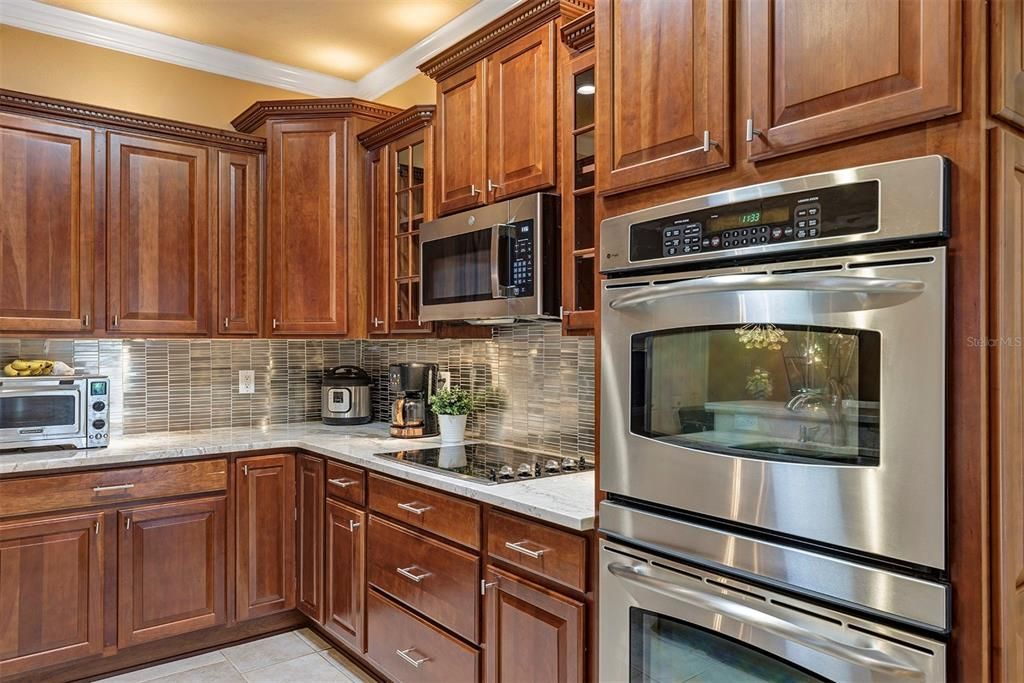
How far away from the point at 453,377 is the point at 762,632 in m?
2.22

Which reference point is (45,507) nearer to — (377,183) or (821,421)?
(377,183)

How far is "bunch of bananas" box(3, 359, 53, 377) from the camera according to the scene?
2.91m

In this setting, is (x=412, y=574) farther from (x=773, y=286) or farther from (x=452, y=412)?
(x=773, y=286)

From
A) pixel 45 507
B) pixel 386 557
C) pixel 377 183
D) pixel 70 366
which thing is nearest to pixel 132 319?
pixel 70 366

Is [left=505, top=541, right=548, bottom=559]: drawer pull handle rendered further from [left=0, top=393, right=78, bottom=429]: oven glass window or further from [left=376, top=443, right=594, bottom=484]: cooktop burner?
[left=0, top=393, right=78, bottom=429]: oven glass window

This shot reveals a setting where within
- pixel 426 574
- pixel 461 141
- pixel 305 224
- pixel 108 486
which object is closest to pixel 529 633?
pixel 426 574

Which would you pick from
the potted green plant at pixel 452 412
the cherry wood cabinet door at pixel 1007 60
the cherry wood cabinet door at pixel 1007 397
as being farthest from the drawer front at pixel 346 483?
the cherry wood cabinet door at pixel 1007 60

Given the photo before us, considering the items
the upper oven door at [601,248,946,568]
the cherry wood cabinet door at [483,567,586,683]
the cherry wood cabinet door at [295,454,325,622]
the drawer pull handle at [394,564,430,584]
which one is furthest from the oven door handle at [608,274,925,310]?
the cherry wood cabinet door at [295,454,325,622]

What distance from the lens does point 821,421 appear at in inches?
48.9

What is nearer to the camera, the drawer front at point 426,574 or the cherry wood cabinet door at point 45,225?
the drawer front at point 426,574

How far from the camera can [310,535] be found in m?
3.15

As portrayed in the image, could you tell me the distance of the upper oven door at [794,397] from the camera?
1.11m

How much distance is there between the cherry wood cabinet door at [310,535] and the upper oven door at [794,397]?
6.13 ft

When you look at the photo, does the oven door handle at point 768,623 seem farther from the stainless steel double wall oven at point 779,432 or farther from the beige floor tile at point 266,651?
the beige floor tile at point 266,651
